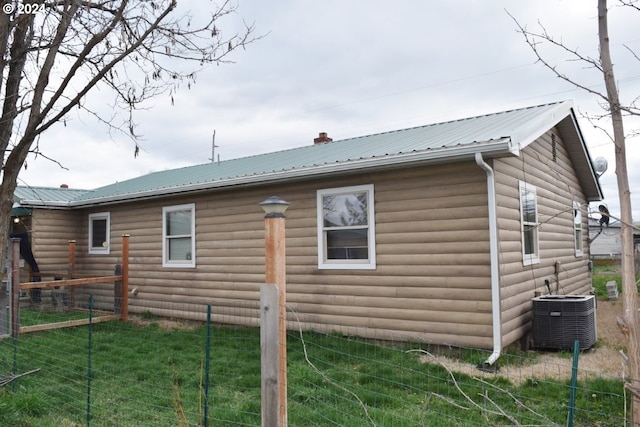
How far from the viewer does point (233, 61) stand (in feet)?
16.9

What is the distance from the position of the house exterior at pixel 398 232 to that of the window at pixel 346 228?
0.07ft

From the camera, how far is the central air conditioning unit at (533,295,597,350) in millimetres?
7102

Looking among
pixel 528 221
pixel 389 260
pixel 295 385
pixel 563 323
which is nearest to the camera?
pixel 295 385

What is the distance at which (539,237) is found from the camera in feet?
29.6

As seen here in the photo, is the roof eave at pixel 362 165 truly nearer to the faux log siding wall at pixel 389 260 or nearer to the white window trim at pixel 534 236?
the faux log siding wall at pixel 389 260

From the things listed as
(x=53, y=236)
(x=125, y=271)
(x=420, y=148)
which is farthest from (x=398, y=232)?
(x=53, y=236)

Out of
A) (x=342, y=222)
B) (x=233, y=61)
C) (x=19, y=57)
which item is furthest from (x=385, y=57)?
(x=19, y=57)

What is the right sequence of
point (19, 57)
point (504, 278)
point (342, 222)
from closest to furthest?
point (19, 57) < point (504, 278) < point (342, 222)

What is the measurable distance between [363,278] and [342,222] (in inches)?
37.6

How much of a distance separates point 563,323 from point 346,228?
131 inches

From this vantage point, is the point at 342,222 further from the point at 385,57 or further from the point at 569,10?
the point at 385,57

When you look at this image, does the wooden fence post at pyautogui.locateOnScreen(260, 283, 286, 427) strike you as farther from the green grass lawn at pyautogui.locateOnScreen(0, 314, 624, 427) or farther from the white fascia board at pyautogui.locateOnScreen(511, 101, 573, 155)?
the white fascia board at pyautogui.locateOnScreen(511, 101, 573, 155)

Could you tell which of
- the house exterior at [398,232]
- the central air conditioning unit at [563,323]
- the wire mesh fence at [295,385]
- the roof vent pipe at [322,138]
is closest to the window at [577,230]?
the house exterior at [398,232]

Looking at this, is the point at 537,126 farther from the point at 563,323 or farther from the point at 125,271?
the point at 125,271
